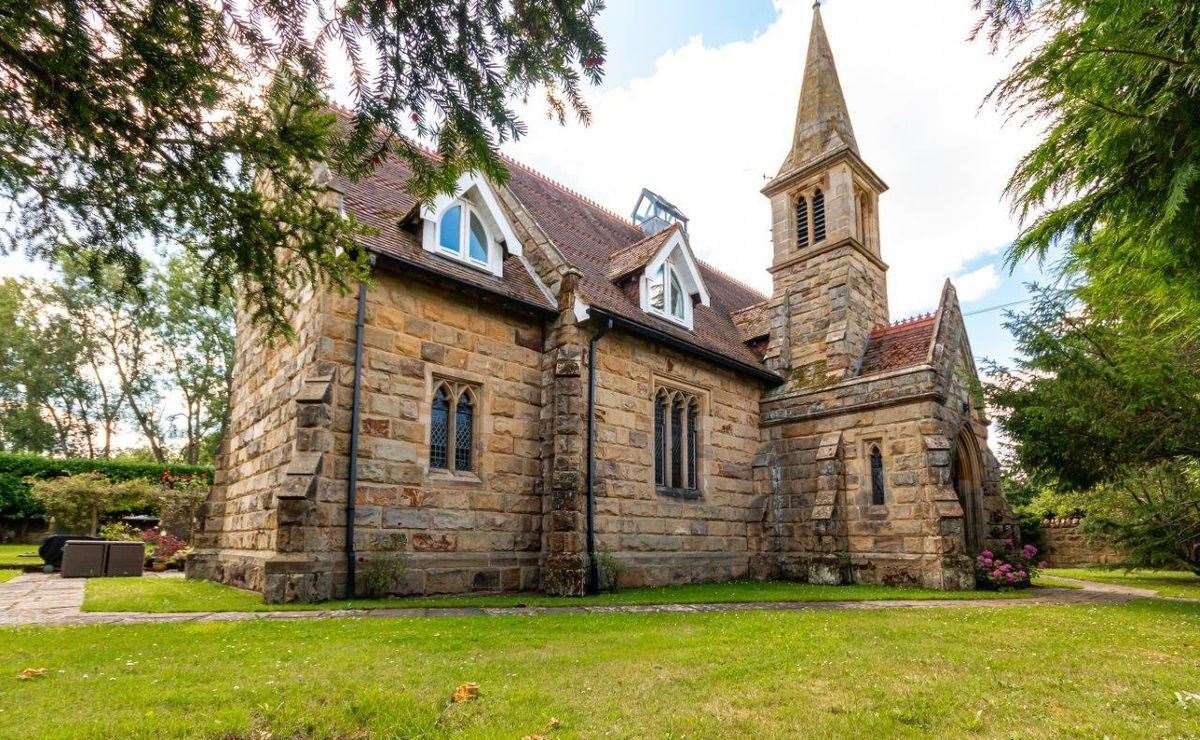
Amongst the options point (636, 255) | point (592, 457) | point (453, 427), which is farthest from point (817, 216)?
point (453, 427)

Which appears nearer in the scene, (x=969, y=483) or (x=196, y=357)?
(x=969, y=483)

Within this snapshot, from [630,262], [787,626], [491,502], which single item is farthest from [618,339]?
[787,626]

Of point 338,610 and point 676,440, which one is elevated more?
point 676,440

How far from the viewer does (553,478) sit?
11.2m

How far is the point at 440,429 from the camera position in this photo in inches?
428

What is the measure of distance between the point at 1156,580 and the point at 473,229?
21178mm

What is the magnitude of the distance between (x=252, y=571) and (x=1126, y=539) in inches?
565

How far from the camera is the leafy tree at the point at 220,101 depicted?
Result: 3.86 metres

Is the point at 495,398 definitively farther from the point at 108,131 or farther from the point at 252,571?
the point at 108,131

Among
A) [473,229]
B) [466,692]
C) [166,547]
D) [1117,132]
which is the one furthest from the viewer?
[166,547]

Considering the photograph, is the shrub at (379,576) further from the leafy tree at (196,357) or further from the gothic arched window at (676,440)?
the leafy tree at (196,357)

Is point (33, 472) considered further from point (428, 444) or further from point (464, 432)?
point (428, 444)

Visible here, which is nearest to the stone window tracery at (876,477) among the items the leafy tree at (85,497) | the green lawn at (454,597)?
the green lawn at (454,597)

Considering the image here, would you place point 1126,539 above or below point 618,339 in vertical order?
below
